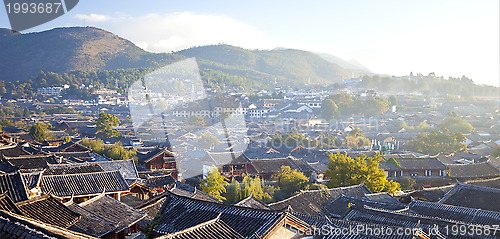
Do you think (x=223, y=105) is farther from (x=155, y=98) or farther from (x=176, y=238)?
(x=176, y=238)

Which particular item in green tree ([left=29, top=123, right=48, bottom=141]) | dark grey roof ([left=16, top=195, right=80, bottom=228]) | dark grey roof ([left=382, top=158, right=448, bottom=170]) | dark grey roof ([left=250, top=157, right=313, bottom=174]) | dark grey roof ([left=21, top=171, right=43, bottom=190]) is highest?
dark grey roof ([left=16, top=195, right=80, bottom=228])

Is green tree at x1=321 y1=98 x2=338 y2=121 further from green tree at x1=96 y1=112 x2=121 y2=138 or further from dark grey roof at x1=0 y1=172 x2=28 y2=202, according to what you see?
dark grey roof at x1=0 y1=172 x2=28 y2=202

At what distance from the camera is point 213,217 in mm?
8398

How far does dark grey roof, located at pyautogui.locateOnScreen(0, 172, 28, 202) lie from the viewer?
28.1 feet

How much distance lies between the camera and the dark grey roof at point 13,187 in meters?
8.56

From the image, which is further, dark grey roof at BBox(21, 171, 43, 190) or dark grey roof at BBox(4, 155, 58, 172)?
dark grey roof at BBox(4, 155, 58, 172)

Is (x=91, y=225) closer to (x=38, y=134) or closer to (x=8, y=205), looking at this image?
(x=8, y=205)

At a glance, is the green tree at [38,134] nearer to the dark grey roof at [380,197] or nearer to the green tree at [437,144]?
the dark grey roof at [380,197]

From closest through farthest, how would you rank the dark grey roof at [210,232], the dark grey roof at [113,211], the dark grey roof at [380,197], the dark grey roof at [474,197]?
the dark grey roof at [210,232]
the dark grey roof at [113,211]
the dark grey roof at [474,197]
the dark grey roof at [380,197]

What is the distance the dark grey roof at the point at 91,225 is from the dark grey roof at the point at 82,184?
10.5 feet

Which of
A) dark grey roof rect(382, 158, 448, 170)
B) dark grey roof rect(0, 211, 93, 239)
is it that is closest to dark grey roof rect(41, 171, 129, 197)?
dark grey roof rect(0, 211, 93, 239)

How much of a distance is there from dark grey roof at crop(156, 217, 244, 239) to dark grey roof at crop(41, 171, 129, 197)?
668cm

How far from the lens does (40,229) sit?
5270mm

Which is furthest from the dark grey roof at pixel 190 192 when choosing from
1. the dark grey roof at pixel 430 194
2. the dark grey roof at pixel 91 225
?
the dark grey roof at pixel 430 194
